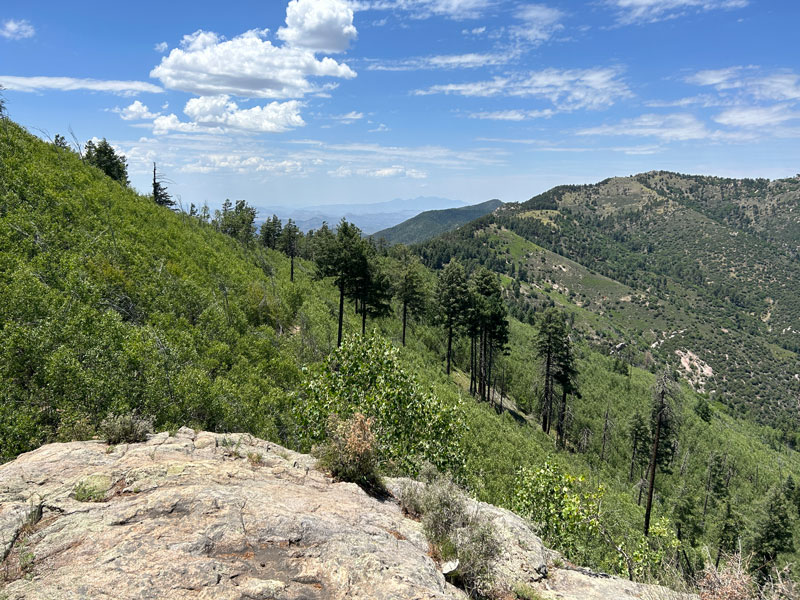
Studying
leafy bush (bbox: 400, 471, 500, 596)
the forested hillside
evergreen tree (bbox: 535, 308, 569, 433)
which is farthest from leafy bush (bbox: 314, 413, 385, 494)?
evergreen tree (bbox: 535, 308, 569, 433)

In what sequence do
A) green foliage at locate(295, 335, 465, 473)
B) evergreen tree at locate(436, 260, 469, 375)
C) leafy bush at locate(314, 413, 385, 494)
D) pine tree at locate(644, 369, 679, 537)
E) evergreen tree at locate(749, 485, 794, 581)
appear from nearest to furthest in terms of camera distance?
1. leafy bush at locate(314, 413, 385, 494)
2. green foliage at locate(295, 335, 465, 473)
3. pine tree at locate(644, 369, 679, 537)
4. evergreen tree at locate(749, 485, 794, 581)
5. evergreen tree at locate(436, 260, 469, 375)

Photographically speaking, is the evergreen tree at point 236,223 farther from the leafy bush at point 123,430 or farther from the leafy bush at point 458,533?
the leafy bush at point 458,533

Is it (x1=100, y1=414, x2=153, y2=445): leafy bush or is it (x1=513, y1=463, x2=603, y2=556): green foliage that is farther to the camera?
(x1=513, y1=463, x2=603, y2=556): green foliage

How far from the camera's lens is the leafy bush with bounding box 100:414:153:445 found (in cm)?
794

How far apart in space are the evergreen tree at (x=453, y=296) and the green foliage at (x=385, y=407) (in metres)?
30.2

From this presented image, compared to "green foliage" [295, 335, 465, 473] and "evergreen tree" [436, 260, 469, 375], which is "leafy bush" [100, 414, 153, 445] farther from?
"evergreen tree" [436, 260, 469, 375]

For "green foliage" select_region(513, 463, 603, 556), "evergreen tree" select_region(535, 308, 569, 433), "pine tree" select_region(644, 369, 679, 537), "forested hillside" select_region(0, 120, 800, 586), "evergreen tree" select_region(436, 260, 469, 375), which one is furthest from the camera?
"evergreen tree" select_region(436, 260, 469, 375)

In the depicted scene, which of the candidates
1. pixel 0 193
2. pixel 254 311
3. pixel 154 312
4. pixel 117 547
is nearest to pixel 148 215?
pixel 254 311

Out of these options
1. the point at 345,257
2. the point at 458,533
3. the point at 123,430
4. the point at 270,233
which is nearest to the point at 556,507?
the point at 458,533

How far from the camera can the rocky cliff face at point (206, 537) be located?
4.58 m

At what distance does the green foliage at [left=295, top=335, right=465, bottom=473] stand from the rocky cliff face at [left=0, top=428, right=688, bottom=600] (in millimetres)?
2207

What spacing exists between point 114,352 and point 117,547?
24.5ft

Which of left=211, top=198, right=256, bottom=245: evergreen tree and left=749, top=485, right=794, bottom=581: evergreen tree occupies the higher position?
left=211, top=198, right=256, bottom=245: evergreen tree

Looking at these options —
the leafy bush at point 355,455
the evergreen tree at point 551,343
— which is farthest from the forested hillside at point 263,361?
the leafy bush at point 355,455
